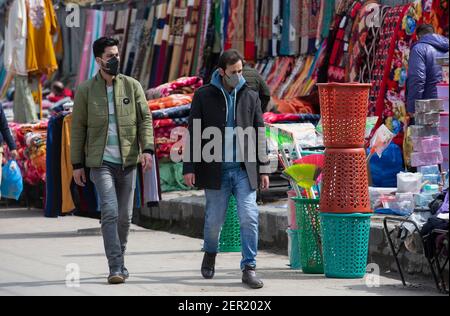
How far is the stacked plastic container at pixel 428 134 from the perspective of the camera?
12055mm

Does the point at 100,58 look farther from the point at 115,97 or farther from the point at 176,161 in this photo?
the point at 176,161

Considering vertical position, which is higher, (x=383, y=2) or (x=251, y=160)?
(x=383, y=2)

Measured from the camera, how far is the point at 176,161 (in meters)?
15.0

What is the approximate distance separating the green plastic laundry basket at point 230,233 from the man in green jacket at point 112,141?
6.95 feet

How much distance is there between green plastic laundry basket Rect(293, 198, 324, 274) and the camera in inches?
391

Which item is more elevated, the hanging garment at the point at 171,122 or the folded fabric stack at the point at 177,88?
the folded fabric stack at the point at 177,88

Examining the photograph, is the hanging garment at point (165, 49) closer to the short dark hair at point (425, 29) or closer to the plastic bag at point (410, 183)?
the short dark hair at point (425, 29)

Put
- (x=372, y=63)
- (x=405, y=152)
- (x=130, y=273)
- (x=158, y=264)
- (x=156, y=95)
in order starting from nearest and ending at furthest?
1. (x=130, y=273)
2. (x=158, y=264)
3. (x=405, y=152)
4. (x=372, y=63)
5. (x=156, y=95)

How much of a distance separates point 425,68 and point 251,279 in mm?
4445

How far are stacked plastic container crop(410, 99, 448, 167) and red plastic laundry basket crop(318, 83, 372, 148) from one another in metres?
2.56

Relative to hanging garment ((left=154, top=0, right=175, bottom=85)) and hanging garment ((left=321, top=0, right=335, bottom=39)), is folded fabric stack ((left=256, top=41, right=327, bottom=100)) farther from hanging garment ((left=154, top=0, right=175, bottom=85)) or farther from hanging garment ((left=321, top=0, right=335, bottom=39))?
hanging garment ((left=154, top=0, right=175, bottom=85))

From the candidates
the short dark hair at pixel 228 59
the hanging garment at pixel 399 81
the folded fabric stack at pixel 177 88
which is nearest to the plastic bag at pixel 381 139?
the short dark hair at pixel 228 59

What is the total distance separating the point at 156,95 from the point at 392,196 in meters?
5.26
